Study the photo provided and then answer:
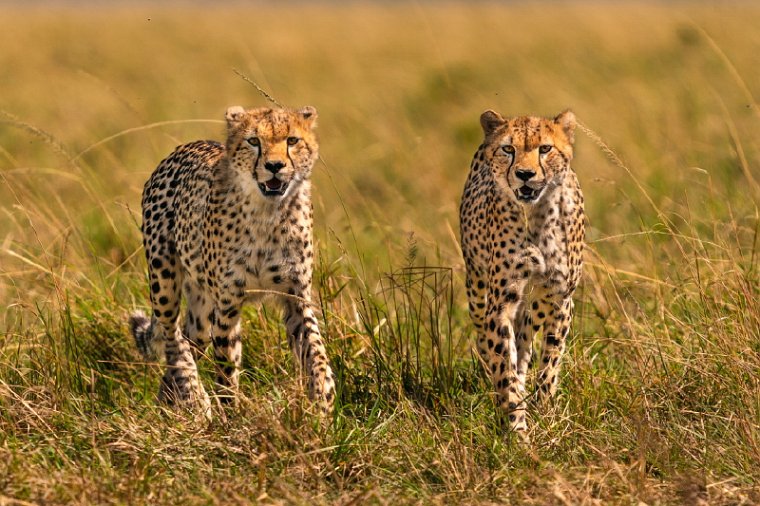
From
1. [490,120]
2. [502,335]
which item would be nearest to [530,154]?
[490,120]

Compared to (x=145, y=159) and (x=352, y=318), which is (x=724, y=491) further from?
(x=145, y=159)

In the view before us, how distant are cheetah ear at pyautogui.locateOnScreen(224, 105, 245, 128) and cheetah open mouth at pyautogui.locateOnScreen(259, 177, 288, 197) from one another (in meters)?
0.28

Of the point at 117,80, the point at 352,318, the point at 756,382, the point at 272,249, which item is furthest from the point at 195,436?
the point at 117,80

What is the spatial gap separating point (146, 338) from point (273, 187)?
944 mm

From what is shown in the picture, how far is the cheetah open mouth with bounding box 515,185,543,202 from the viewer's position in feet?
14.2

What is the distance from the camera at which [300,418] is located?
12.9ft

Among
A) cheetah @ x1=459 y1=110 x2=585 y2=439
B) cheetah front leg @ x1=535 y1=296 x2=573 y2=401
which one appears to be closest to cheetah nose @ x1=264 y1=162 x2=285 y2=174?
cheetah @ x1=459 y1=110 x2=585 y2=439

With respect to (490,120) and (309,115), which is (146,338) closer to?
(309,115)

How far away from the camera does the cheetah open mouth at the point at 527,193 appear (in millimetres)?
4324

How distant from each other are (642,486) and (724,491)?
221 millimetres

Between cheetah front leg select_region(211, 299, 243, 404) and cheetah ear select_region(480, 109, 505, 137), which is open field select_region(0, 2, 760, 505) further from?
cheetah ear select_region(480, 109, 505, 137)

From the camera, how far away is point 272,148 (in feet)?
14.1

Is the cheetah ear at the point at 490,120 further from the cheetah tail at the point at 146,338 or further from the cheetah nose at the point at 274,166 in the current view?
the cheetah tail at the point at 146,338

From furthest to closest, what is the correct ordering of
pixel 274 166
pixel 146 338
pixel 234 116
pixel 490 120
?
pixel 146 338, pixel 490 120, pixel 234 116, pixel 274 166
